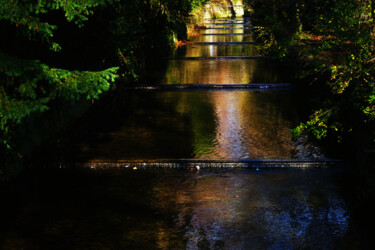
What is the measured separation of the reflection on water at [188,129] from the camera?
11.5m

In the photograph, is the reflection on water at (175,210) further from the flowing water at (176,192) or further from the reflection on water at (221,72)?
the reflection on water at (221,72)

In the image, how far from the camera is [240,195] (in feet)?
29.4

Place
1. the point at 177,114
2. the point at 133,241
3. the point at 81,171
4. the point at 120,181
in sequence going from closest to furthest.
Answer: the point at 133,241
the point at 120,181
the point at 81,171
the point at 177,114

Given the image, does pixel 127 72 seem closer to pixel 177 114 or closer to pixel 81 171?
pixel 177 114

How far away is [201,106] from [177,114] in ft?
4.71

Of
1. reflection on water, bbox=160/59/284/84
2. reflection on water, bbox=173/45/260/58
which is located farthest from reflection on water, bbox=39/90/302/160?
reflection on water, bbox=173/45/260/58

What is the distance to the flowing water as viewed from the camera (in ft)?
24.0

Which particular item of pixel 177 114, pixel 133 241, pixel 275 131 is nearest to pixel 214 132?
pixel 275 131

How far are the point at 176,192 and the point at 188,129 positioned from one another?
457cm

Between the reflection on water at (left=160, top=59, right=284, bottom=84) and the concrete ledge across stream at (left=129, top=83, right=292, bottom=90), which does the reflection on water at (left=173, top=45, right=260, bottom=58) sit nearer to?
the reflection on water at (left=160, top=59, right=284, bottom=84)

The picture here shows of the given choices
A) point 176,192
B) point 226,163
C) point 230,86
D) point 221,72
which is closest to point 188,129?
Answer: point 226,163

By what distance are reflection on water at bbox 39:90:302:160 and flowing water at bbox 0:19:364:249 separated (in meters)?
0.03

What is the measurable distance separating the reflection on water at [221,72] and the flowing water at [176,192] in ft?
19.6

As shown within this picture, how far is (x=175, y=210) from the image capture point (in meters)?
8.30
